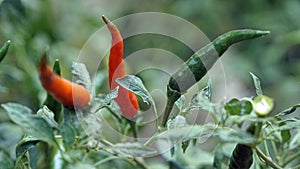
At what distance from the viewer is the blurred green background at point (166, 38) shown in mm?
1042

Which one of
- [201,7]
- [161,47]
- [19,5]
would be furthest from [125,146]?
[201,7]

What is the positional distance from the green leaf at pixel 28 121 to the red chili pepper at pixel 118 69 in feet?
0.33

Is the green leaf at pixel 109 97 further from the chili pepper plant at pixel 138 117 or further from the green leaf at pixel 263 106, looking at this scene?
the green leaf at pixel 263 106

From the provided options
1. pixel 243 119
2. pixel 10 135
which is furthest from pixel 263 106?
pixel 10 135

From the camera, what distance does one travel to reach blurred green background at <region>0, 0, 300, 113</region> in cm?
104

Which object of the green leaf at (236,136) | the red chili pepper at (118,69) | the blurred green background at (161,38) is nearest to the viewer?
the green leaf at (236,136)

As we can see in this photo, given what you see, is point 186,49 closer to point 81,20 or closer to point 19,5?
point 81,20

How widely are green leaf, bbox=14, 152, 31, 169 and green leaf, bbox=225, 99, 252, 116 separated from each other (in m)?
0.19

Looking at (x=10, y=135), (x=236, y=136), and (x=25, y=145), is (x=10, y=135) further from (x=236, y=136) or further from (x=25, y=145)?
(x=236, y=136)

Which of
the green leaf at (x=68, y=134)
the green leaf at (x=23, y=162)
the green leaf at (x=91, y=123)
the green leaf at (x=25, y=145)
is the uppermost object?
the green leaf at (x=91, y=123)

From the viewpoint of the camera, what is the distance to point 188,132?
1.50 ft

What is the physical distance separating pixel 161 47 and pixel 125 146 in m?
1.50

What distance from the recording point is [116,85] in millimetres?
552

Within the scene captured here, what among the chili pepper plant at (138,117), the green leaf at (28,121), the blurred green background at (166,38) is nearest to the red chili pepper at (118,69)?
the chili pepper plant at (138,117)
